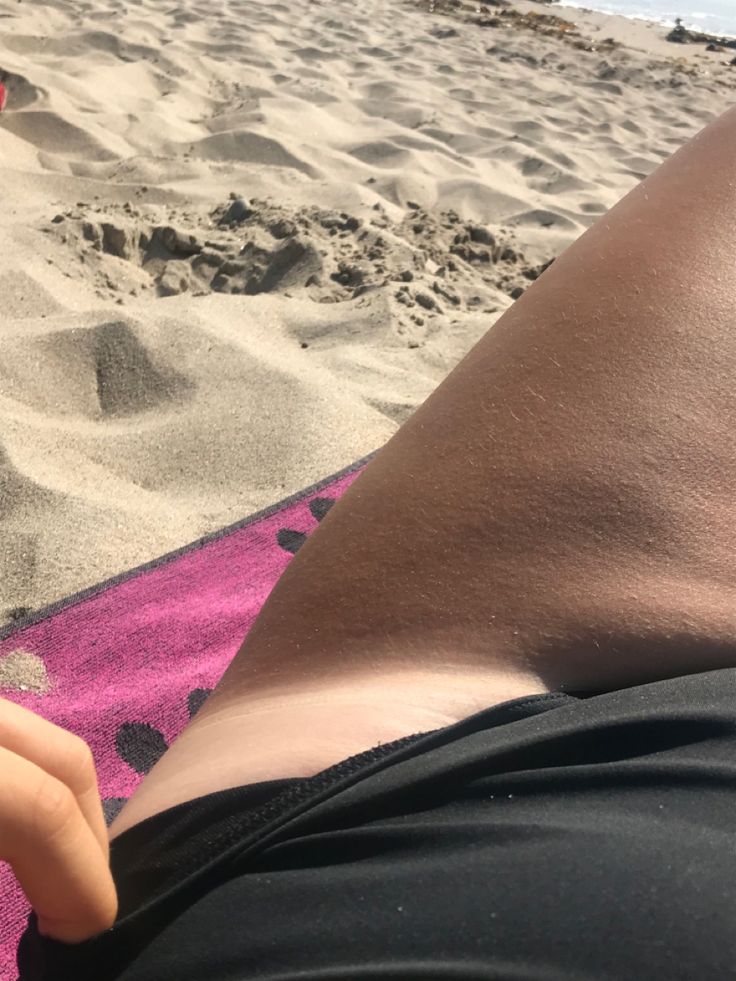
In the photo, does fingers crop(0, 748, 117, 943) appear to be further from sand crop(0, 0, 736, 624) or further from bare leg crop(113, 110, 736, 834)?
sand crop(0, 0, 736, 624)

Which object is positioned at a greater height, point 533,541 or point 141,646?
point 533,541

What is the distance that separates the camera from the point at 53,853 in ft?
1.67

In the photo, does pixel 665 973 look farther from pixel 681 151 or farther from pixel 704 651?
pixel 681 151

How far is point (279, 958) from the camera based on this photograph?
484 millimetres

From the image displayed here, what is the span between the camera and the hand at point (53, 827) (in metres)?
0.49

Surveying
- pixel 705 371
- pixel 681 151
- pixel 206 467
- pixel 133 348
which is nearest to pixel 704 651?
pixel 705 371

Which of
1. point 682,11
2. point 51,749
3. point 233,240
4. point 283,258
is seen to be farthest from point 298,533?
point 682,11

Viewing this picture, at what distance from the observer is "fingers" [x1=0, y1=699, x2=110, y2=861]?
514mm

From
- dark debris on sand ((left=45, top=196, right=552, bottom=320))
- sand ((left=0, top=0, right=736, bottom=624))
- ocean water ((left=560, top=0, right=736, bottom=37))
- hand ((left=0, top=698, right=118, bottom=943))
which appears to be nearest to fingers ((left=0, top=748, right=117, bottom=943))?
hand ((left=0, top=698, right=118, bottom=943))

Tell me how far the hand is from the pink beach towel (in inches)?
19.2

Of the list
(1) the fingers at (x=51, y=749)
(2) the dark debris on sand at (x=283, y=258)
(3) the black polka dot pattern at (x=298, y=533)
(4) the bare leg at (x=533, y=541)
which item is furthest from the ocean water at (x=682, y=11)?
(1) the fingers at (x=51, y=749)

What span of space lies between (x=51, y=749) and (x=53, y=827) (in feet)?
0.15

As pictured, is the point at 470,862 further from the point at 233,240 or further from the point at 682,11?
the point at 682,11

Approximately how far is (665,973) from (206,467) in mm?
1360
